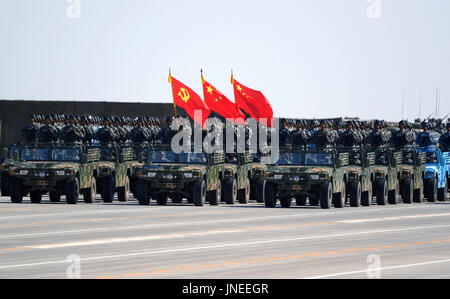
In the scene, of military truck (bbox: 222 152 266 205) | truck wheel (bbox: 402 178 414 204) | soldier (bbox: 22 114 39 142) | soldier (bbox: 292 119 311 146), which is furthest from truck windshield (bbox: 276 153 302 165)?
soldier (bbox: 22 114 39 142)

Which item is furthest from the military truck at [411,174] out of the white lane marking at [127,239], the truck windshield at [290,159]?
the white lane marking at [127,239]

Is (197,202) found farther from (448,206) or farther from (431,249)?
(431,249)

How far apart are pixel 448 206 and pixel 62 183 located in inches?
404

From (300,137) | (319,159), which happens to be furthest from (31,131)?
(319,159)

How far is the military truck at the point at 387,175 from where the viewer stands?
112ft

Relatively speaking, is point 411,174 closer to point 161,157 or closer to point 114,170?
point 161,157

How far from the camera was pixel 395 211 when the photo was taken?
30656 mm

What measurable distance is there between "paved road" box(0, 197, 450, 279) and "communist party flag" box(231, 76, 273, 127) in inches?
651

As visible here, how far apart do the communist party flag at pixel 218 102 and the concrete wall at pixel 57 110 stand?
836 cm

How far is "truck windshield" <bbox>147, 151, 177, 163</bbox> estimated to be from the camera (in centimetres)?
3244

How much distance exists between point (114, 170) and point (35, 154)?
2163 millimetres

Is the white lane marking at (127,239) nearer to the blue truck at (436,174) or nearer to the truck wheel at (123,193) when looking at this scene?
the truck wheel at (123,193)
